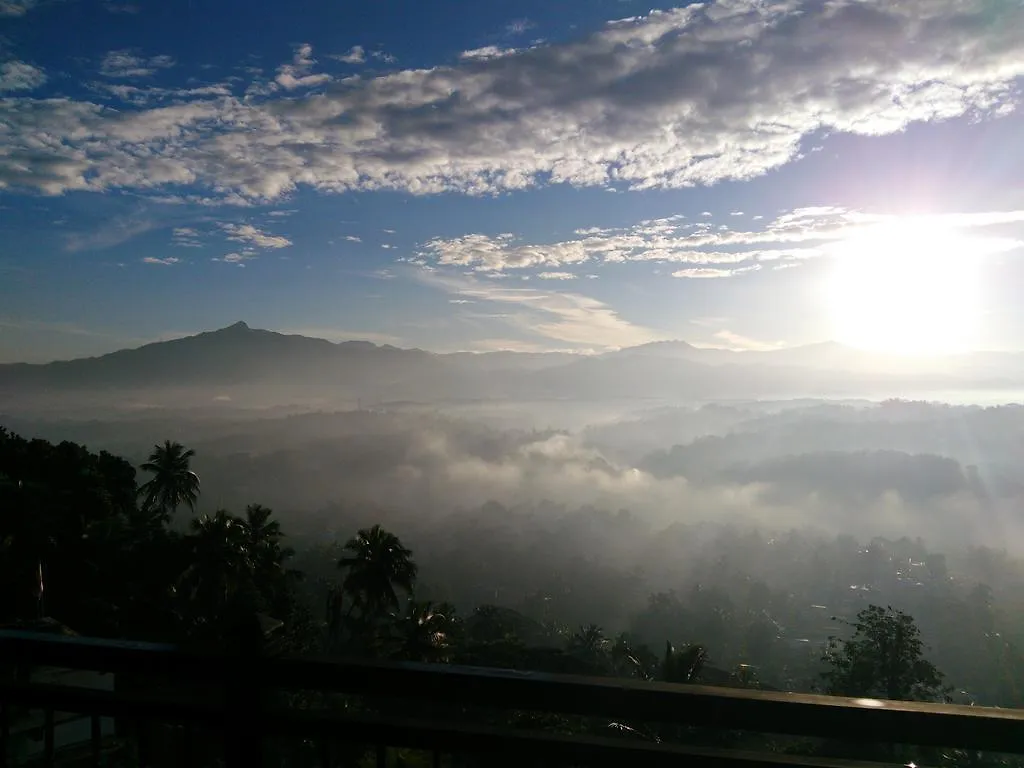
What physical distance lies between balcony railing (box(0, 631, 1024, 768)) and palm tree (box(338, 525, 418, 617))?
103ft

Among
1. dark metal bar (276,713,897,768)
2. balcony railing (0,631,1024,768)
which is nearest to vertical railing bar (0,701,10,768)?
balcony railing (0,631,1024,768)

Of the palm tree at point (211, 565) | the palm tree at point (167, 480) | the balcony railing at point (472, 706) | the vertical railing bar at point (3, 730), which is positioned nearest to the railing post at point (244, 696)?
the balcony railing at point (472, 706)

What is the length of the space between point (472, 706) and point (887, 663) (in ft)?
102

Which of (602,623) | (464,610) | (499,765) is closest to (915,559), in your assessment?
(602,623)

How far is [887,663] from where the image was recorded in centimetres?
2838

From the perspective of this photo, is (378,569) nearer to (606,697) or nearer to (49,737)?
(49,737)

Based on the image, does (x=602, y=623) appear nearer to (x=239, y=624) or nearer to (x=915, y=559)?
(x=915, y=559)

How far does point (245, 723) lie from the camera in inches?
127

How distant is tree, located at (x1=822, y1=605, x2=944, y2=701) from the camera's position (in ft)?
92.4

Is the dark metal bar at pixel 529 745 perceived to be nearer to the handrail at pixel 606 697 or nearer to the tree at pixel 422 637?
the handrail at pixel 606 697

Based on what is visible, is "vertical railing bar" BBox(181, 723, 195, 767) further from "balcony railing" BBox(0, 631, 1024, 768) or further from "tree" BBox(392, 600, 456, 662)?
"tree" BBox(392, 600, 456, 662)

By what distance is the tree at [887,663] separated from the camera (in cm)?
2817

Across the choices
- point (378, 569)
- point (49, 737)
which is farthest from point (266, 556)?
point (49, 737)

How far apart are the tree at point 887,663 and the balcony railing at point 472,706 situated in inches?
1145
